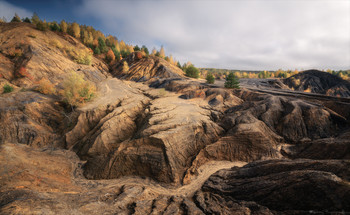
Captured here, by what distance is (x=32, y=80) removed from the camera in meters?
Answer: 26.1

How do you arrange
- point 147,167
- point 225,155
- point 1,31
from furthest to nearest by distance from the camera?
point 1,31 < point 225,155 < point 147,167

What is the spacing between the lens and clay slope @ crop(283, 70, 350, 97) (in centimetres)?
4488

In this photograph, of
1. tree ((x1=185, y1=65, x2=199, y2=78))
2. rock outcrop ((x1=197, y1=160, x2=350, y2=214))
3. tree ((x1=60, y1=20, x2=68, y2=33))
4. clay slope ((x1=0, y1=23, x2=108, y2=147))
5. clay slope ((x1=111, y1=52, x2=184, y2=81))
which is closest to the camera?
rock outcrop ((x1=197, y1=160, x2=350, y2=214))

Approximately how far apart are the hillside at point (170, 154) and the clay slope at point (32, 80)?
0.17 m

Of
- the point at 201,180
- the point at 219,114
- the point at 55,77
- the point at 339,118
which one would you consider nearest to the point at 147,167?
the point at 201,180

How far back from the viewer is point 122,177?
1298cm

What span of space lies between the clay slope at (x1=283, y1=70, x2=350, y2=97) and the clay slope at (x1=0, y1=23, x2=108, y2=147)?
3119 inches

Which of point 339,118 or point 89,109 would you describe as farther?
point 89,109

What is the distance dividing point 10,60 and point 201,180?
147 feet

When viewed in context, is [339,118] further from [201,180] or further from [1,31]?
[1,31]

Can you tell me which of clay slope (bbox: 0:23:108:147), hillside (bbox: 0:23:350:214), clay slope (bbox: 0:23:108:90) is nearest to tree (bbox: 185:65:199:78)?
hillside (bbox: 0:23:350:214)

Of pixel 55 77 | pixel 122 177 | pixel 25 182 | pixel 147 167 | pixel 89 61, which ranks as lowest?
pixel 122 177

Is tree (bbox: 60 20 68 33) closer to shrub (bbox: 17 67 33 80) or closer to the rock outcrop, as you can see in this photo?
shrub (bbox: 17 67 33 80)

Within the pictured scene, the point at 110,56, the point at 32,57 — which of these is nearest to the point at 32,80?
the point at 32,57
